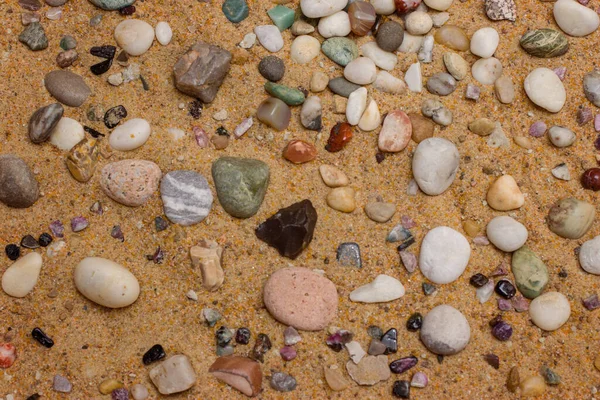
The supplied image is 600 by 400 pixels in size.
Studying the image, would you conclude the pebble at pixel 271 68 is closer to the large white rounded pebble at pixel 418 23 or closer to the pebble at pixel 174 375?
the large white rounded pebble at pixel 418 23

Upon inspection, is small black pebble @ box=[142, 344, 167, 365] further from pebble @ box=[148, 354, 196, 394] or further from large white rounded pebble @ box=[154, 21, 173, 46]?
large white rounded pebble @ box=[154, 21, 173, 46]

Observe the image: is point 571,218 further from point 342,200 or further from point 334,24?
point 334,24

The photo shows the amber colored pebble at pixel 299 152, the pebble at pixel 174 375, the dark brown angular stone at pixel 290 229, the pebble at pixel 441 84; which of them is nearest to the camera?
the pebble at pixel 174 375

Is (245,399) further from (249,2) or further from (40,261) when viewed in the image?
(249,2)

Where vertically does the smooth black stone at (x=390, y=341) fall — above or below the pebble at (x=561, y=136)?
below

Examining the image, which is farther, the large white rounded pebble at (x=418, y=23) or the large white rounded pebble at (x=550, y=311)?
the large white rounded pebble at (x=418, y=23)

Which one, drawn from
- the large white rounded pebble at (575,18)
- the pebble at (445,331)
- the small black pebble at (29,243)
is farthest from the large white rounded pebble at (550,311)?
the small black pebble at (29,243)

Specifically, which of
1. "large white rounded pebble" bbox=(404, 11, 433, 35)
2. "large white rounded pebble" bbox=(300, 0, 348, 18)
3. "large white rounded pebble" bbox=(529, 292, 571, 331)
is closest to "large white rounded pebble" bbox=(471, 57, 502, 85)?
"large white rounded pebble" bbox=(404, 11, 433, 35)

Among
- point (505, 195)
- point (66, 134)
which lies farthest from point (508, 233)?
point (66, 134)
